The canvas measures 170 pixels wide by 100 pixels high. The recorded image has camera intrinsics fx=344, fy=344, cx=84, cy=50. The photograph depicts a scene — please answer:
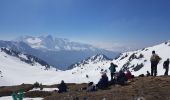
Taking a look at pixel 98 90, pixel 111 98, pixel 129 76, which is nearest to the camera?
pixel 111 98

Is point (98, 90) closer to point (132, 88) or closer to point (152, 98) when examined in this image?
point (132, 88)

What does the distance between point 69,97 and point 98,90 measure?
11.5 ft

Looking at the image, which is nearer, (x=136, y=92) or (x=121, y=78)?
(x=136, y=92)

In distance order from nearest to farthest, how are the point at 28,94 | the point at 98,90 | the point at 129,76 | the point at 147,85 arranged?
the point at 147,85, the point at 98,90, the point at 129,76, the point at 28,94

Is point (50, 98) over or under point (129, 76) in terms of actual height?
under

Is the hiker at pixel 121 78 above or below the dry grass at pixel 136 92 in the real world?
above

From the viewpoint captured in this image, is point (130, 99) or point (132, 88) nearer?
point (130, 99)

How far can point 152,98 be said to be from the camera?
97.3 feet

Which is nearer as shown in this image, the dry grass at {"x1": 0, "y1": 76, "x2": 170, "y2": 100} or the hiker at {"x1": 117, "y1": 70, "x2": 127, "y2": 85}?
the dry grass at {"x1": 0, "y1": 76, "x2": 170, "y2": 100}

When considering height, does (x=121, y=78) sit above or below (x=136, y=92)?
above

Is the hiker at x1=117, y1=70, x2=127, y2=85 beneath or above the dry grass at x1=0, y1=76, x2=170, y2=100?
above

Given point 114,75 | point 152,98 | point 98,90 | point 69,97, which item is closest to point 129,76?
point 114,75

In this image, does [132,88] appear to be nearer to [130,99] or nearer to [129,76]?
[130,99]

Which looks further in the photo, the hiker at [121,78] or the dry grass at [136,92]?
the hiker at [121,78]
